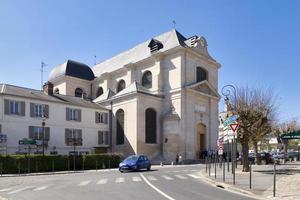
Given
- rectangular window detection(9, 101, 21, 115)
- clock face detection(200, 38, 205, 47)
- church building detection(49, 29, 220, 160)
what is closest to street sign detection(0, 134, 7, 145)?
rectangular window detection(9, 101, 21, 115)

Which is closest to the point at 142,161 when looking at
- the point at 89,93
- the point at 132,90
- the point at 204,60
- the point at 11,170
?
the point at 11,170

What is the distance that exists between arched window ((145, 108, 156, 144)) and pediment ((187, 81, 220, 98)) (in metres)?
6.44

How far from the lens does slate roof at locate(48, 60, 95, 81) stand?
69312 mm

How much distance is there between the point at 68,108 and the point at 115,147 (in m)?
10.0

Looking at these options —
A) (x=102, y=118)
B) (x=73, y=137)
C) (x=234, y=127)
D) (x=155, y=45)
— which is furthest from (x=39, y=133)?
(x=234, y=127)

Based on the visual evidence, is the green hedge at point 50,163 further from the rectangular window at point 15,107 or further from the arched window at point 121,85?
the arched window at point 121,85

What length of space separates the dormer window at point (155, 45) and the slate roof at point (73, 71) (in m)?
16.1

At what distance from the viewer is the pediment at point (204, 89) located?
56094 millimetres

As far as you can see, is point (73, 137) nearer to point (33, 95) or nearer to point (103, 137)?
point (103, 137)

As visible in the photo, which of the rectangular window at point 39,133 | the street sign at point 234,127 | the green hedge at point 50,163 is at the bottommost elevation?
the green hedge at point 50,163

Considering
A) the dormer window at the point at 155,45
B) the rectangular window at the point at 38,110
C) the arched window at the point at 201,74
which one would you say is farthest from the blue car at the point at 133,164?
the dormer window at the point at 155,45

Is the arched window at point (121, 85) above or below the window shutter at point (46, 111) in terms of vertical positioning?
above

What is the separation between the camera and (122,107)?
53.6 metres

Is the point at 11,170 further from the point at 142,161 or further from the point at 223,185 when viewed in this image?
the point at 223,185
